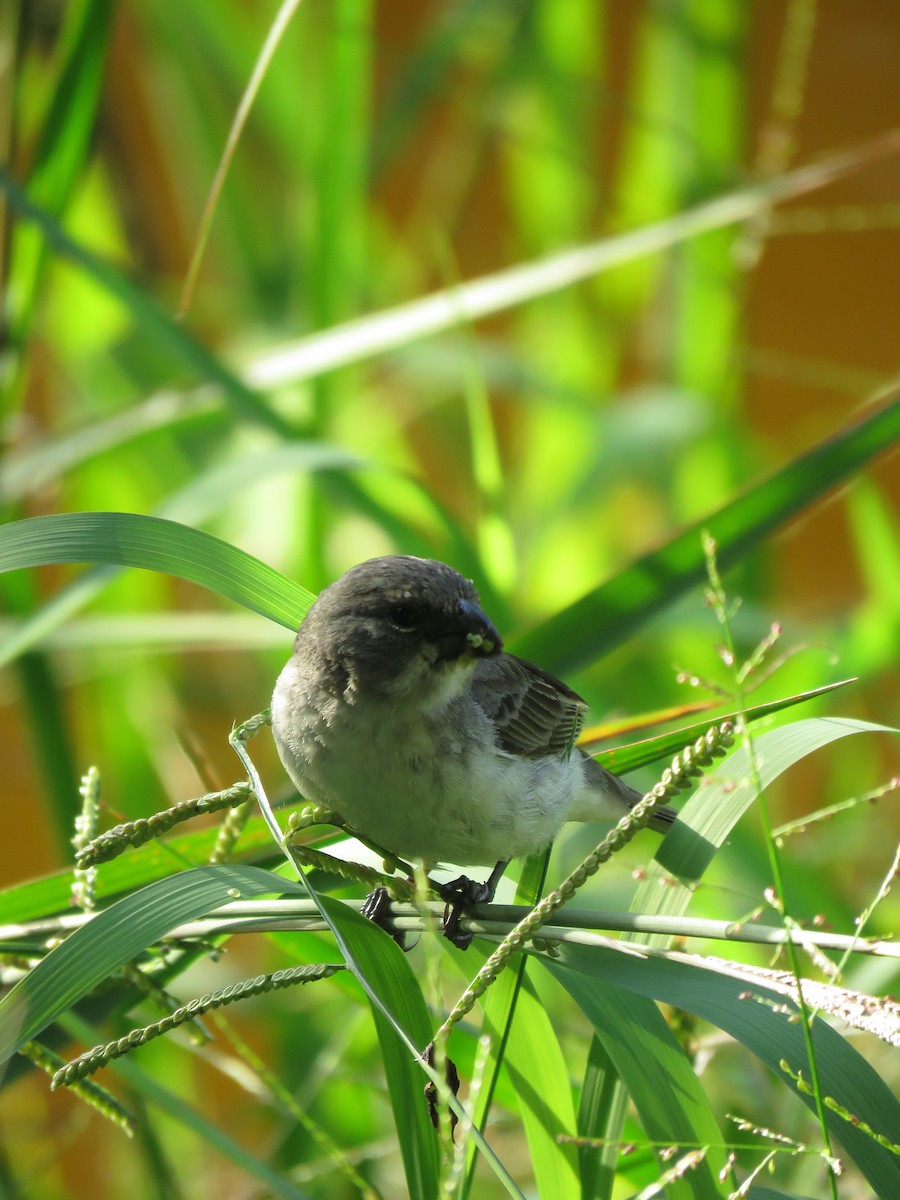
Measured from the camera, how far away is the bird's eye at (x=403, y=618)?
1.46 metres

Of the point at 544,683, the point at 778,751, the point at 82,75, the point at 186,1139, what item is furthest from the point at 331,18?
the point at 186,1139

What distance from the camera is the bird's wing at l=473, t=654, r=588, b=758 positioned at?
5.11 feet

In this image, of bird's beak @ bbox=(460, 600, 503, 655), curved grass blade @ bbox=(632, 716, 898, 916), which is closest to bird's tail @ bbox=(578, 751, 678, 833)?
bird's beak @ bbox=(460, 600, 503, 655)

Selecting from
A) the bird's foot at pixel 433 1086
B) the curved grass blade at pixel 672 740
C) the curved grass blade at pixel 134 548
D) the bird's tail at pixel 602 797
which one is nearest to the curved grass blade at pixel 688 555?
the curved grass blade at pixel 672 740

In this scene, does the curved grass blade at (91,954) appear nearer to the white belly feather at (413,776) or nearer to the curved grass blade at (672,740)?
the white belly feather at (413,776)

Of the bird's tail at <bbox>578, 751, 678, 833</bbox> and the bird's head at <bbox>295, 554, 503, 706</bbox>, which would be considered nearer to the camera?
the bird's head at <bbox>295, 554, 503, 706</bbox>

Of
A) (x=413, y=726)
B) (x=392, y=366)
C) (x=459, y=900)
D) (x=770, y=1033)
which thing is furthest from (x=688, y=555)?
(x=392, y=366)

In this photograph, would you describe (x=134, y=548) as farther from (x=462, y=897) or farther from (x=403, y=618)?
(x=462, y=897)

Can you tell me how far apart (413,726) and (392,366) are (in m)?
2.32

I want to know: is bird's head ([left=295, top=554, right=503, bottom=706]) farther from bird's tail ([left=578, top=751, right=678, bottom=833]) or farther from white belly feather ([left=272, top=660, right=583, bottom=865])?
bird's tail ([left=578, top=751, right=678, bottom=833])

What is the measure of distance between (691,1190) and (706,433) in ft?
6.91

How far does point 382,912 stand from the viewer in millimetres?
1359

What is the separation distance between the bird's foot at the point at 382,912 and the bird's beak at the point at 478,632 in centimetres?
31

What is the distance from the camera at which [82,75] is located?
6.40ft
